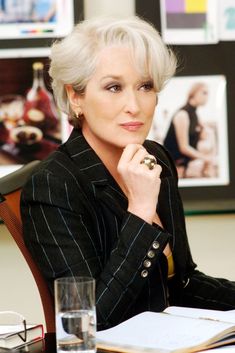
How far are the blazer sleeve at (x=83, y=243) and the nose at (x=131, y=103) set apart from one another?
25 centimetres

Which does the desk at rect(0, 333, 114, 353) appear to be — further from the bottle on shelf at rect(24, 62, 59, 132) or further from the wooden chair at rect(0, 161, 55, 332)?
the bottle on shelf at rect(24, 62, 59, 132)

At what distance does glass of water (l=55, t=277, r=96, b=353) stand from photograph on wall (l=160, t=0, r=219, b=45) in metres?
1.65

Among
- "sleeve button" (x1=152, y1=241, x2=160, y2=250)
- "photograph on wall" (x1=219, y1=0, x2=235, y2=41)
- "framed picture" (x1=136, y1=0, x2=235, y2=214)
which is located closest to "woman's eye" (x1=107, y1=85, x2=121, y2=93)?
"sleeve button" (x1=152, y1=241, x2=160, y2=250)

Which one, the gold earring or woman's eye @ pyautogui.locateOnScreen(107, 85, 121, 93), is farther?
the gold earring

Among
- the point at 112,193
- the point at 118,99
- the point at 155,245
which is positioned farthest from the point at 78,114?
the point at 155,245

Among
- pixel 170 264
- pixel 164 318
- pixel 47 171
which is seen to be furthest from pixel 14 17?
pixel 164 318

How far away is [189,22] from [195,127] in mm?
393

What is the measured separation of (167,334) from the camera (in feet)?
5.00

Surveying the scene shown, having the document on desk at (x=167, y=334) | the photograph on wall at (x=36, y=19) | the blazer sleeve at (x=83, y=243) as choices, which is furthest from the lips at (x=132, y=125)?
the photograph on wall at (x=36, y=19)

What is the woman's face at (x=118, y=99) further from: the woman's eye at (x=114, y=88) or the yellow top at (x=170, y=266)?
the yellow top at (x=170, y=266)

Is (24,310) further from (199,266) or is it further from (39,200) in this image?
(39,200)

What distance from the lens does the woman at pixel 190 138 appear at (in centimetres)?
294

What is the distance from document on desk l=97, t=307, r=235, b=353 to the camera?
146cm

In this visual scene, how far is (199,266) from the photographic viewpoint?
302 cm
